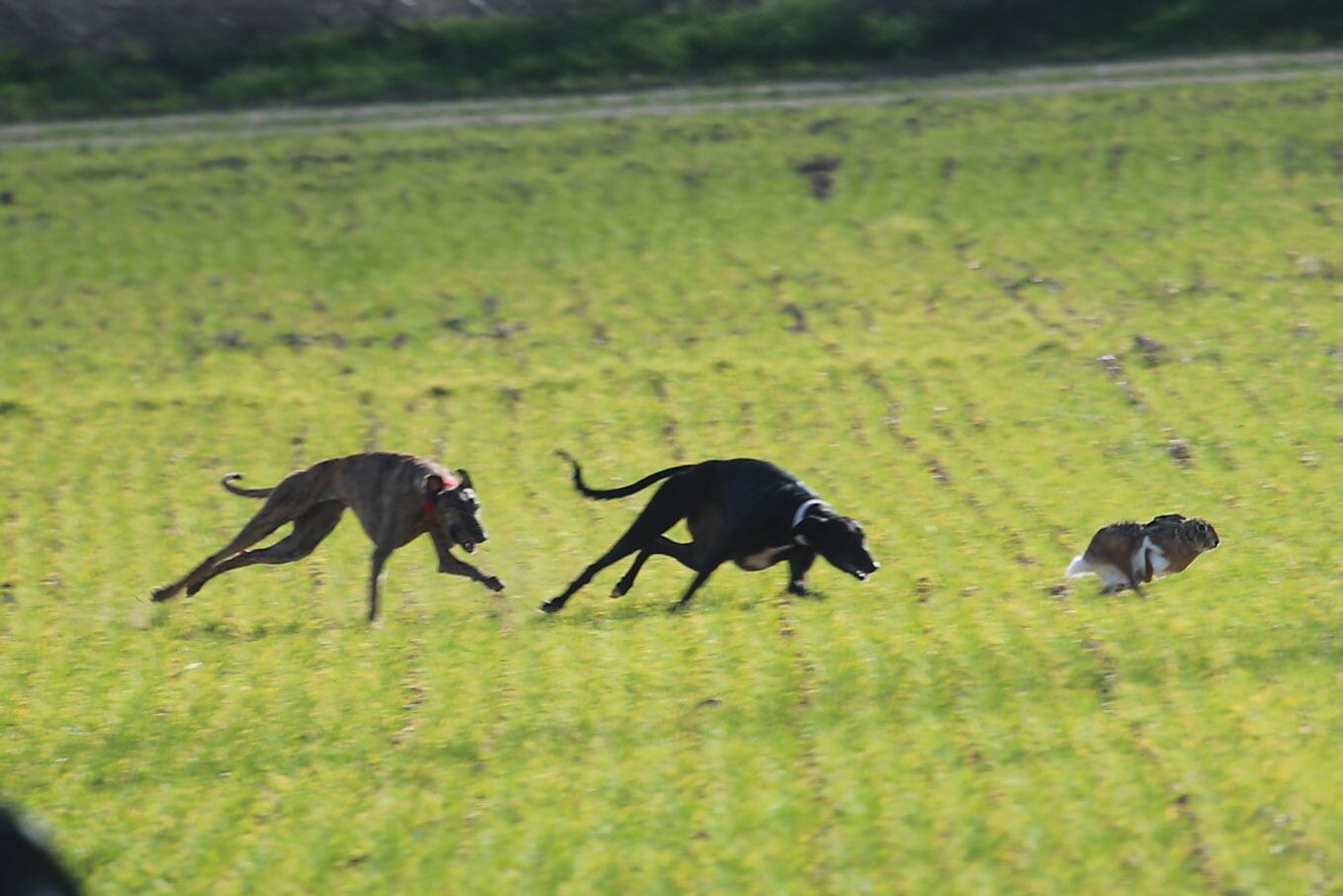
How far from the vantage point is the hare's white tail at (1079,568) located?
1227 centimetres

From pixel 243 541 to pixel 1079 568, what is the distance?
6.33 meters

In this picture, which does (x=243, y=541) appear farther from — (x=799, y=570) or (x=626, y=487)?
(x=799, y=570)

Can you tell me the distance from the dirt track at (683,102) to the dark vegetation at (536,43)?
0.80m

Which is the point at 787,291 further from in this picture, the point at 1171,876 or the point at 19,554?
the point at 1171,876

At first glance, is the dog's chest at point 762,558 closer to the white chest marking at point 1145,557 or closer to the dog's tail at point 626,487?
the dog's tail at point 626,487

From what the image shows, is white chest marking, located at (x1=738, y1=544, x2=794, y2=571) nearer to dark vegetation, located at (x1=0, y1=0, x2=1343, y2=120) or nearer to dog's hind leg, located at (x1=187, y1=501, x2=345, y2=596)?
dog's hind leg, located at (x1=187, y1=501, x2=345, y2=596)

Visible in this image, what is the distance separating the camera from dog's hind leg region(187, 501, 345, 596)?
13.7 meters

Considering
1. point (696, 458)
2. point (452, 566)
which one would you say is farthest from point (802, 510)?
point (696, 458)

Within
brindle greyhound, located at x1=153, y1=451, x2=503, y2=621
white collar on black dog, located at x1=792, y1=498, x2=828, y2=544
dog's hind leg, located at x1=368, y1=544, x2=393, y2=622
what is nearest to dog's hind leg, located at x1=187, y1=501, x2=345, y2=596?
brindle greyhound, located at x1=153, y1=451, x2=503, y2=621

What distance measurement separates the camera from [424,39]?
118 ft

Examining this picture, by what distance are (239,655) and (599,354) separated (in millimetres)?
10208

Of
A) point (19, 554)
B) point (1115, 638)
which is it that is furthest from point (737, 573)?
point (19, 554)

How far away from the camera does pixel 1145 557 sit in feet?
39.0

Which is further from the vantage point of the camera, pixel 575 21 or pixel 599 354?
pixel 575 21
